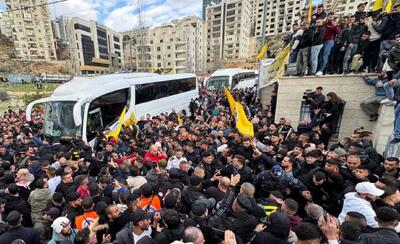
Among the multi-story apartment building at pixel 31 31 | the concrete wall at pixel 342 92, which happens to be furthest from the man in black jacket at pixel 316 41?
the multi-story apartment building at pixel 31 31

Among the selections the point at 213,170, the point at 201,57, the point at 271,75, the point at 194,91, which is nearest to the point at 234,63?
the point at 201,57

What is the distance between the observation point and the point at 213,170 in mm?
4387

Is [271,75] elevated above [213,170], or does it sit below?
above

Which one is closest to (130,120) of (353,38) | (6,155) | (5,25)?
(6,155)

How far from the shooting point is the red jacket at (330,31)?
23.1 feet

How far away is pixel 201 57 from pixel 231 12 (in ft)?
61.8

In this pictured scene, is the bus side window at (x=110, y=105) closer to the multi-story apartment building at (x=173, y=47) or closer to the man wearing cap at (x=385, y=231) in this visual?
the man wearing cap at (x=385, y=231)

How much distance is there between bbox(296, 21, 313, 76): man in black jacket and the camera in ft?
24.3

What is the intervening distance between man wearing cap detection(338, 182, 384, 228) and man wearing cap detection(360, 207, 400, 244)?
0.24m

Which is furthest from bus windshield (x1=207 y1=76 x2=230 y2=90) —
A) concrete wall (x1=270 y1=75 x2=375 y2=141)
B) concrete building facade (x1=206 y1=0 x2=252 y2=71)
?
concrete building facade (x1=206 y1=0 x2=252 y2=71)

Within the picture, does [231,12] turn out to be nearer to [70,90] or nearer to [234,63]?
[234,63]

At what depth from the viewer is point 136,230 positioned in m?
2.54

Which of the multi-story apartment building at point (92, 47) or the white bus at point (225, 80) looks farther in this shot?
the multi-story apartment building at point (92, 47)

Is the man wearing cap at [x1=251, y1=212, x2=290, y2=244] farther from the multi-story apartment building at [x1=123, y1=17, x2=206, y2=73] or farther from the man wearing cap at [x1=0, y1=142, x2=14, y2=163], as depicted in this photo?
the multi-story apartment building at [x1=123, y1=17, x2=206, y2=73]
